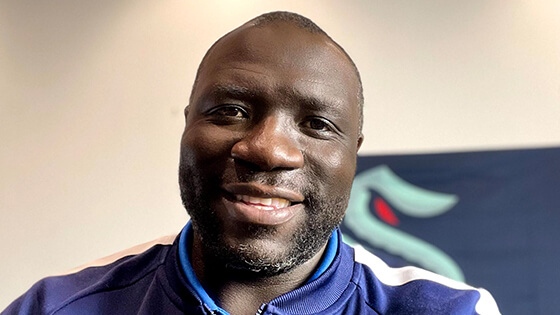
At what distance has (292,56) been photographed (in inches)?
31.5

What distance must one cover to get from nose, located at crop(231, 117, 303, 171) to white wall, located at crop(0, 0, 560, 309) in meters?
1.03

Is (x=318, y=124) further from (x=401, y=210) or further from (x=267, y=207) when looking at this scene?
(x=401, y=210)

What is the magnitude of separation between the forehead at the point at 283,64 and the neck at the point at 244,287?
0.26m

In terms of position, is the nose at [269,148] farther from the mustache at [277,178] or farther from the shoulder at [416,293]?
→ the shoulder at [416,293]

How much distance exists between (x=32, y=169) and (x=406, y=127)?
47.2 inches

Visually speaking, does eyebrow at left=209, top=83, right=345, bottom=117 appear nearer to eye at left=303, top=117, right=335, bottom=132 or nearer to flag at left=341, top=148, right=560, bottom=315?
eye at left=303, top=117, right=335, bottom=132

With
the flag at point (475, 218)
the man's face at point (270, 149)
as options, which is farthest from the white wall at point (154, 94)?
the man's face at point (270, 149)

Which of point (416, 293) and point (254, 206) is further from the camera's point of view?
point (416, 293)

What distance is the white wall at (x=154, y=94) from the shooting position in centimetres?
174

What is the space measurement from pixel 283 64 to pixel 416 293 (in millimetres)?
378

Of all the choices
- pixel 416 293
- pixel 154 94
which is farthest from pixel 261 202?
pixel 154 94

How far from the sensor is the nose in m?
0.72

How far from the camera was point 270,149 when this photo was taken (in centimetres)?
72

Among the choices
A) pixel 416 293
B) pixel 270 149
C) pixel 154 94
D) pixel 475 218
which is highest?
pixel 270 149
